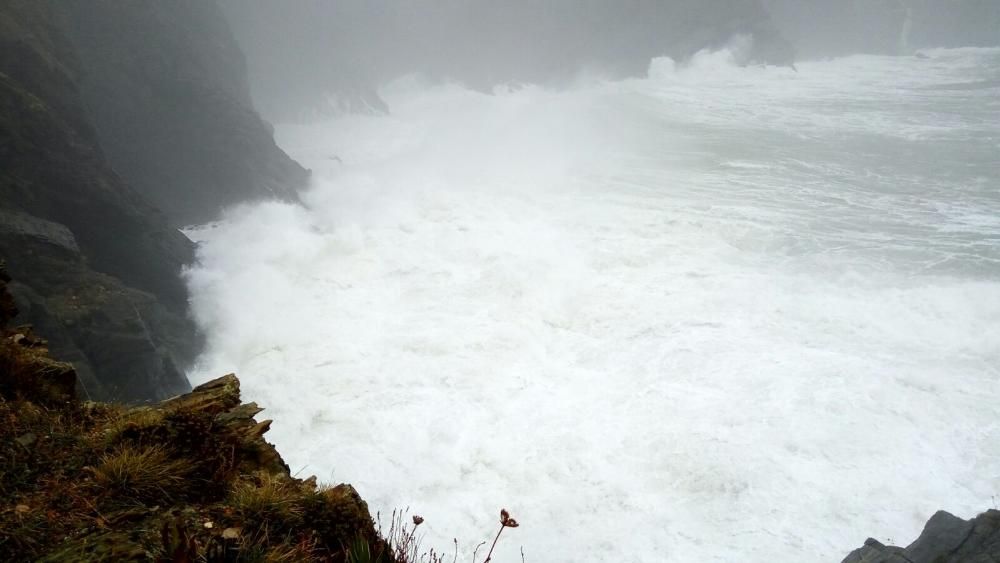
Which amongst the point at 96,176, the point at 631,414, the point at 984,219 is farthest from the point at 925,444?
the point at 96,176

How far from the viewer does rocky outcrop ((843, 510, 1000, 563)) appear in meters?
5.68

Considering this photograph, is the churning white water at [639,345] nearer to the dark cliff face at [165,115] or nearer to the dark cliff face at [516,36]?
the dark cliff face at [165,115]

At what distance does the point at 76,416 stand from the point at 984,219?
78.2 feet

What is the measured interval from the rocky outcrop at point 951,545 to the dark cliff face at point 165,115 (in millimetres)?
19667

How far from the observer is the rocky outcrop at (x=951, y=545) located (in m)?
5.68

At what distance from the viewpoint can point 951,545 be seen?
5.88 metres

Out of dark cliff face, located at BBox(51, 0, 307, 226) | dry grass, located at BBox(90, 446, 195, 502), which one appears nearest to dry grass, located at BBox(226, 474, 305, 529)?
dry grass, located at BBox(90, 446, 195, 502)

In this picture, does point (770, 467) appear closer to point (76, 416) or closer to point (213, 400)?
point (213, 400)

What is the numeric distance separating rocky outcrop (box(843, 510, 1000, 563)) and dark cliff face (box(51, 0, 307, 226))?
19.7 meters

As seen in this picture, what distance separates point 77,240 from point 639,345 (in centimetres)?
1284

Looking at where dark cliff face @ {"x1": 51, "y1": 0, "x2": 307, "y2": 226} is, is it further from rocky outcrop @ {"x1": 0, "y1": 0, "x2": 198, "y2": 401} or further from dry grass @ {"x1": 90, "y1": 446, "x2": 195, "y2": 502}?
dry grass @ {"x1": 90, "y1": 446, "x2": 195, "y2": 502}

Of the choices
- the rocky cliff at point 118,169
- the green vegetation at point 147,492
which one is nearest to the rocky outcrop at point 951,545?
the green vegetation at point 147,492

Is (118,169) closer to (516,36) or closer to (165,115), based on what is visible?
(165,115)

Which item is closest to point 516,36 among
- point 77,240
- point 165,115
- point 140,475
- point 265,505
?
point 165,115
